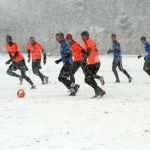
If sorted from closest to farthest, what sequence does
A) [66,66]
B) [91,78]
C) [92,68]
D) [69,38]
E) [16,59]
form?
[91,78]
[92,68]
[69,38]
[66,66]
[16,59]

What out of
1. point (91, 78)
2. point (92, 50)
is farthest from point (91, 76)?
point (92, 50)

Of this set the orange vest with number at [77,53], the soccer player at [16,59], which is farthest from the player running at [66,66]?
the soccer player at [16,59]

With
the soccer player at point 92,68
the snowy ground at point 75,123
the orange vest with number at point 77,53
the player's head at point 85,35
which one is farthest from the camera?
the orange vest with number at point 77,53

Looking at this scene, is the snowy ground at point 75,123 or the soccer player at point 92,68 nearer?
the snowy ground at point 75,123

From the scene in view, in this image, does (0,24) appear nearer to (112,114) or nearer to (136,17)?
(136,17)

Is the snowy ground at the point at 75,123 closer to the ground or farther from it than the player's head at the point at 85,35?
closer to the ground

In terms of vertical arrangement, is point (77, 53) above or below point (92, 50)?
below

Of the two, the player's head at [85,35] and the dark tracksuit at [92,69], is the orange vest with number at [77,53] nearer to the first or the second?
the dark tracksuit at [92,69]

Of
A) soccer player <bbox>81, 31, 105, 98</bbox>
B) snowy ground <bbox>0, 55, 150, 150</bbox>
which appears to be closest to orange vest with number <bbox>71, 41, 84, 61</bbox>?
soccer player <bbox>81, 31, 105, 98</bbox>

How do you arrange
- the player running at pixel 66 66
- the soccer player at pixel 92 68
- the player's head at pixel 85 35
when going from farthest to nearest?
1. the player running at pixel 66 66
2. the soccer player at pixel 92 68
3. the player's head at pixel 85 35

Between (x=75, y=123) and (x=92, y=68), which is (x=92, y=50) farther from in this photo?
(x=75, y=123)

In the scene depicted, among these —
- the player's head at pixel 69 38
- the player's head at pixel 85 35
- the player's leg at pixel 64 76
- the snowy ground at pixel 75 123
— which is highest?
the player's head at pixel 85 35

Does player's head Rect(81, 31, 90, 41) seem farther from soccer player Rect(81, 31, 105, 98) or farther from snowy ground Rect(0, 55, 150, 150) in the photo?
snowy ground Rect(0, 55, 150, 150)

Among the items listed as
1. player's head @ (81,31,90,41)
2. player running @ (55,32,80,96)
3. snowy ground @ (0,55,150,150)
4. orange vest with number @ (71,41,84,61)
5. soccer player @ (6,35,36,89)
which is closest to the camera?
snowy ground @ (0,55,150,150)
